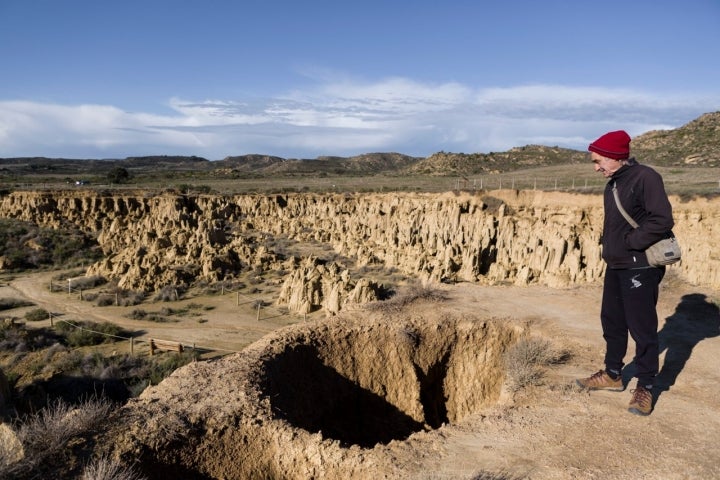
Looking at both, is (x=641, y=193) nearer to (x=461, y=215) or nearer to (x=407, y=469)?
(x=407, y=469)

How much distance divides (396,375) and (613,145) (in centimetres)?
456

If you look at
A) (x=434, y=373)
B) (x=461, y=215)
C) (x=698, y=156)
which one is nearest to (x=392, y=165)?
(x=698, y=156)

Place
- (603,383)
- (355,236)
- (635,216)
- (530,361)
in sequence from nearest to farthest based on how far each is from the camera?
(635,216), (603,383), (530,361), (355,236)

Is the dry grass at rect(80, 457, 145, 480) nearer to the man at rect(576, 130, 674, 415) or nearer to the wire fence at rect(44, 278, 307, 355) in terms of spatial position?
the man at rect(576, 130, 674, 415)

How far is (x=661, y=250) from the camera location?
153 inches

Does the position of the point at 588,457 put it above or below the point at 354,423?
above

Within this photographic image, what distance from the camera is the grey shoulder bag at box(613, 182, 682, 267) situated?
12.5 ft

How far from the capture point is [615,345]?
4.59 meters

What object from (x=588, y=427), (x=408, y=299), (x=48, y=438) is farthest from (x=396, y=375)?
(x=48, y=438)

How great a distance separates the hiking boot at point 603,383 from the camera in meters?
4.82

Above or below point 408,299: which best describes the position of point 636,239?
above

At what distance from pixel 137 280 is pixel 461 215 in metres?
15.5

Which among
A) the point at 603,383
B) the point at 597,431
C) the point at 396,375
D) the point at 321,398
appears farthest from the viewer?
the point at 396,375

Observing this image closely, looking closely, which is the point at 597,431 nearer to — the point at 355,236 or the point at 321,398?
the point at 321,398
